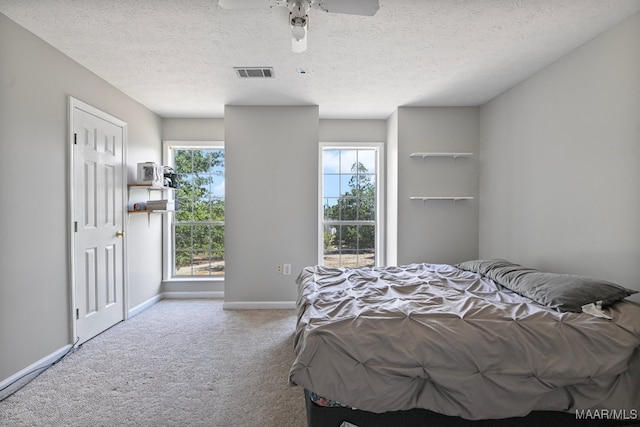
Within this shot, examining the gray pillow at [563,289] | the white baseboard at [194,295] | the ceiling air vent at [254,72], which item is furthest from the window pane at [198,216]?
the gray pillow at [563,289]

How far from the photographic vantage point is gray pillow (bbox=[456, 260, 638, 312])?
1.77 meters

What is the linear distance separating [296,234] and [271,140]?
1.23 meters

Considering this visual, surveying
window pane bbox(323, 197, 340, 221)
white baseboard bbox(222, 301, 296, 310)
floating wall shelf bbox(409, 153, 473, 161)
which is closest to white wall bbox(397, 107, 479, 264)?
floating wall shelf bbox(409, 153, 473, 161)

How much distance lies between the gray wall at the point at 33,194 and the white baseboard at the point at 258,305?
5.17 ft

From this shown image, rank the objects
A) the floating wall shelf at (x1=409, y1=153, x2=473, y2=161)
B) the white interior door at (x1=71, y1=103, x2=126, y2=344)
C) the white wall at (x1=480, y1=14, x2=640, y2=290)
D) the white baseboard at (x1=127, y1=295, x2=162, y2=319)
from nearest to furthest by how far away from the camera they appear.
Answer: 1. the white wall at (x1=480, y1=14, x2=640, y2=290)
2. the white interior door at (x1=71, y1=103, x2=126, y2=344)
3. the white baseboard at (x1=127, y1=295, x2=162, y2=319)
4. the floating wall shelf at (x1=409, y1=153, x2=473, y2=161)

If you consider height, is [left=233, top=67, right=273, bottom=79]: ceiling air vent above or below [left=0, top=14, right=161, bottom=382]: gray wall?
above

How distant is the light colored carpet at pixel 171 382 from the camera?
185cm

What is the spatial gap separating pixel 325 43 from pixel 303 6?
0.64 m

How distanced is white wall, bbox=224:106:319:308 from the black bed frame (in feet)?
7.78

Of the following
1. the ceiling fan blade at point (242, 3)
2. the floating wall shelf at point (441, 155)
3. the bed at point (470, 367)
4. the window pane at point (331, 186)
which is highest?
the ceiling fan blade at point (242, 3)

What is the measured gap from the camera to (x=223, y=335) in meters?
3.03

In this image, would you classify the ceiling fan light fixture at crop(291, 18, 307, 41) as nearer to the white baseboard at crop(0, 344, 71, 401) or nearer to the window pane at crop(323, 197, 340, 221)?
the window pane at crop(323, 197, 340, 221)

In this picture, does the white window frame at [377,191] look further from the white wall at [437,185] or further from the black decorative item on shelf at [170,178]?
the black decorative item on shelf at [170,178]

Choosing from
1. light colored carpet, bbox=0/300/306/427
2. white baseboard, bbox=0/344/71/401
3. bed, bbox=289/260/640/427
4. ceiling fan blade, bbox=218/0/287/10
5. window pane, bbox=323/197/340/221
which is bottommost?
light colored carpet, bbox=0/300/306/427
